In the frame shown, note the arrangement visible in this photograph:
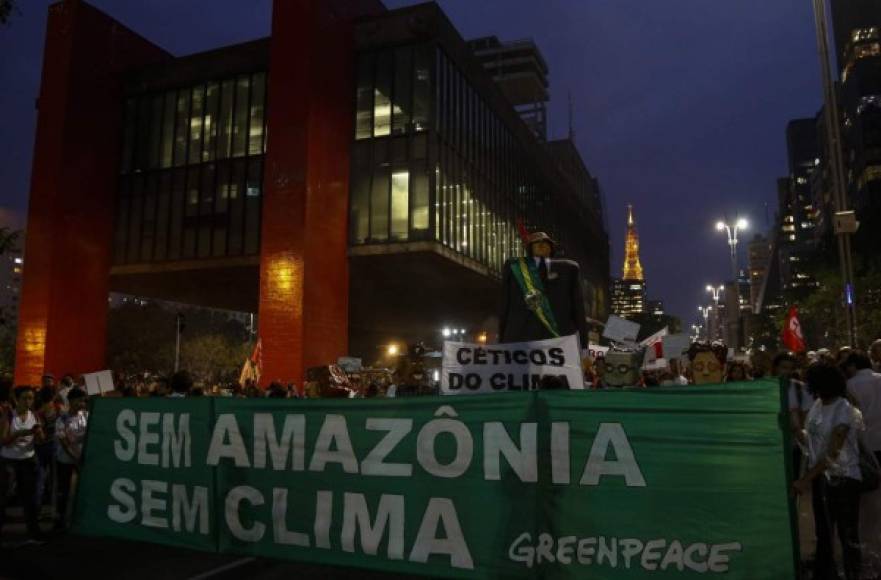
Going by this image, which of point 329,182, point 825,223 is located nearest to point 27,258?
point 329,182

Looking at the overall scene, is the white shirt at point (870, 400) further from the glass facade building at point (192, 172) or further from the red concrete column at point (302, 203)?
the glass facade building at point (192, 172)

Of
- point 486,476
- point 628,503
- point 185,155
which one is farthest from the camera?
point 185,155

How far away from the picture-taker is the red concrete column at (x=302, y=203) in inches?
893

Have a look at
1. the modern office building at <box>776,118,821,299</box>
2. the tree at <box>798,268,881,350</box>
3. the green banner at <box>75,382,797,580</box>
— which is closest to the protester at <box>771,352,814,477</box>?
the green banner at <box>75,382,797,580</box>

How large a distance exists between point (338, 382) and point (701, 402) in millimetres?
12449

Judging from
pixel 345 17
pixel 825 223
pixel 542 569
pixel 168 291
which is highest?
pixel 825 223

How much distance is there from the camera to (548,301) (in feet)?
22.1

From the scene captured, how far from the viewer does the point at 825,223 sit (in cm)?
10588

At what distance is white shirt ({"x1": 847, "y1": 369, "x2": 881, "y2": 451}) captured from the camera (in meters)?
6.46

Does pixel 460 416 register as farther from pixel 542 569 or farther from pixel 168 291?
pixel 168 291

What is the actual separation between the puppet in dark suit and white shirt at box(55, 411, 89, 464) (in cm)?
575

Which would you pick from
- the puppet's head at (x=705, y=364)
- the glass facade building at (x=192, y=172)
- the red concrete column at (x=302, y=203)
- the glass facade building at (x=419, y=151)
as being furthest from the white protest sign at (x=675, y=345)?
the glass facade building at (x=192, y=172)

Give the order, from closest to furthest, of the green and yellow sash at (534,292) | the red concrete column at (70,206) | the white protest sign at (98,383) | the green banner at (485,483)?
the green banner at (485,483) → the green and yellow sash at (534,292) → the white protest sign at (98,383) → the red concrete column at (70,206)

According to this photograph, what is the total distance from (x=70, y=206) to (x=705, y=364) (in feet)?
90.2
